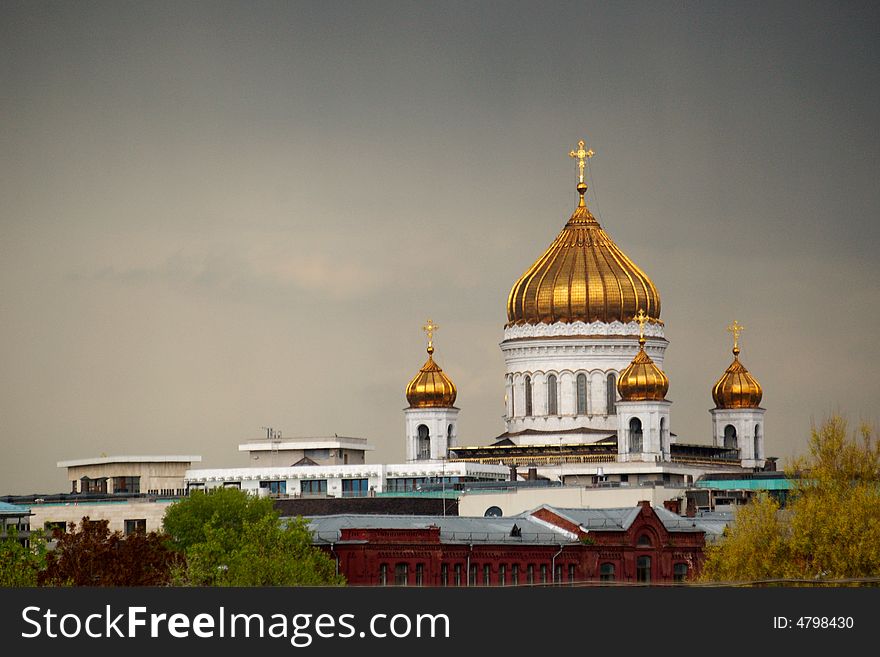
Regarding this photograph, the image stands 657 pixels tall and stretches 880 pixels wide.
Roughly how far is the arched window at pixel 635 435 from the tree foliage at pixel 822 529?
1723 inches

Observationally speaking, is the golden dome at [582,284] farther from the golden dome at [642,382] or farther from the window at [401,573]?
the window at [401,573]

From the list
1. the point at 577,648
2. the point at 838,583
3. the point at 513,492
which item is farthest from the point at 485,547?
the point at 577,648

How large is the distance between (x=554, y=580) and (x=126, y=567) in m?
17.3

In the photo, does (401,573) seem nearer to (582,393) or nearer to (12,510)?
(12,510)

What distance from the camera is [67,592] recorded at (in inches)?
1610

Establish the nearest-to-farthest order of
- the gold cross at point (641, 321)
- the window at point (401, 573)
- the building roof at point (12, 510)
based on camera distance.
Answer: the window at point (401, 573), the building roof at point (12, 510), the gold cross at point (641, 321)

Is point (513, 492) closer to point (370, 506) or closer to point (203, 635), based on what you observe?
point (370, 506)

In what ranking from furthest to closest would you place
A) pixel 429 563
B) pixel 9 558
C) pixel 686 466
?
pixel 686 466
pixel 429 563
pixel 9 558

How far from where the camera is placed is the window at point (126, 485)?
122 meters

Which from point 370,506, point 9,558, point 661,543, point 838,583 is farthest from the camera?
point 370,506

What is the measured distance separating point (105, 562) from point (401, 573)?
430 inches

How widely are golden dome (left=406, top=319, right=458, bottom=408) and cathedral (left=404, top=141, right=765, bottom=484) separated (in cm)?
5

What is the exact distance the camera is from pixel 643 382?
119m

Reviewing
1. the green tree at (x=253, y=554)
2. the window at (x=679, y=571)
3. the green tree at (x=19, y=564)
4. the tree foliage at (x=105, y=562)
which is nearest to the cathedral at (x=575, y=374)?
the window at (x=679, y=571)
